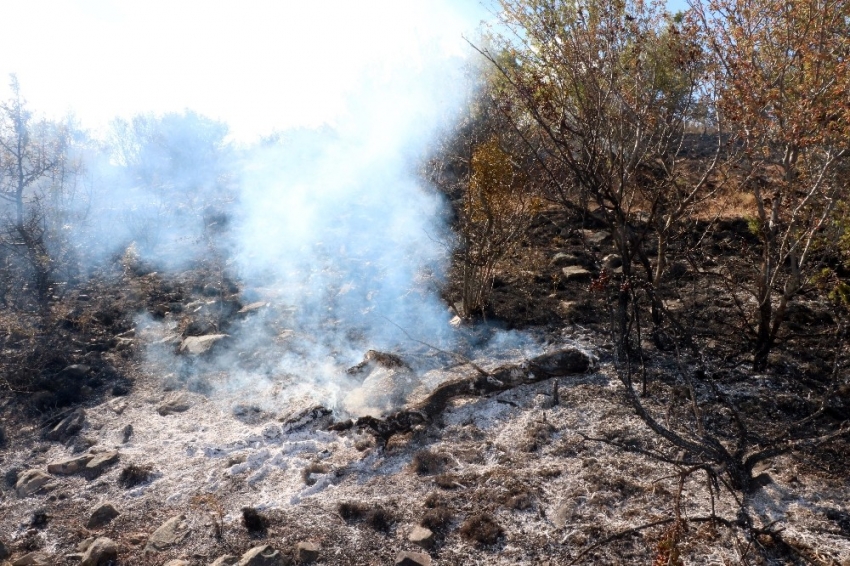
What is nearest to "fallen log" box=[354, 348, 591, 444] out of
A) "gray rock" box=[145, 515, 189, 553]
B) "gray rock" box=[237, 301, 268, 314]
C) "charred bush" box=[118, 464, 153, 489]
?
"gray rock" box=[145, 515, 189, 553]

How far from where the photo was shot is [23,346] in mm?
7230

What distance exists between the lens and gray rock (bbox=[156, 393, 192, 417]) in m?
5.90

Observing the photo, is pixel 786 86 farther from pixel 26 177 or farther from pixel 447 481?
pixel 26 177

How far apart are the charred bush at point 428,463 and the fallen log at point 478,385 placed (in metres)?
0.45

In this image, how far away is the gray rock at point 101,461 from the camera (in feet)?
16.2

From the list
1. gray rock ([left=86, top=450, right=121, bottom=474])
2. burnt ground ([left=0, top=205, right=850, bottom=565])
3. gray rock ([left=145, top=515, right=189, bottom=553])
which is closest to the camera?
burnt ground ([left=0, top=205, right=850, bottom=565])

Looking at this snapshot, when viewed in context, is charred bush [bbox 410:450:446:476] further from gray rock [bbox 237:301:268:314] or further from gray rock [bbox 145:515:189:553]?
gray rock [bbox 237:301:268:314]

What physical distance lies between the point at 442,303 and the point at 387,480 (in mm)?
3682

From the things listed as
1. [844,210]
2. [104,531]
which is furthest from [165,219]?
[844,210]

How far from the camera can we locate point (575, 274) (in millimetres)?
8211

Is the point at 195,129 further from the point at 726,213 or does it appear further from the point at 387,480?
the point at 387,480

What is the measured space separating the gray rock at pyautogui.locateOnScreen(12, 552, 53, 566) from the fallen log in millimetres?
2388

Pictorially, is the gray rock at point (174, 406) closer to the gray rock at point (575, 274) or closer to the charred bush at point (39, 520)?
the charred bush at point (39, 520)

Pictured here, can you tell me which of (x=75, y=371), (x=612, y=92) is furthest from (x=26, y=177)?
(x=612, y=92)
